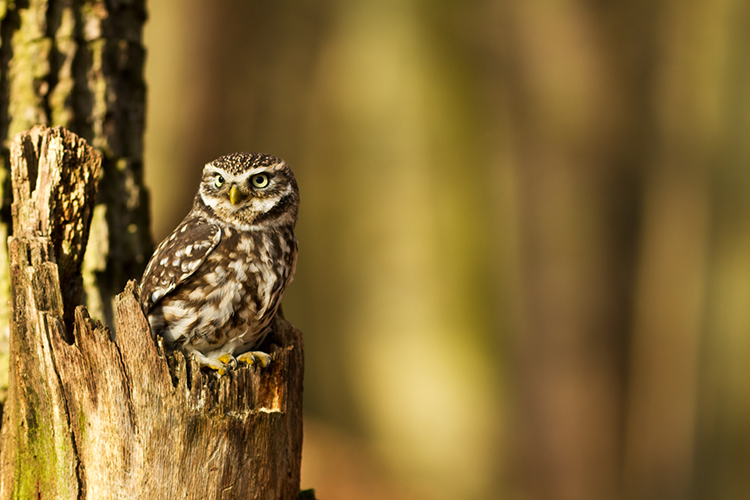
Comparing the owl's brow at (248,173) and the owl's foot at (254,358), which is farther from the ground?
the owl's brow at (248,173)

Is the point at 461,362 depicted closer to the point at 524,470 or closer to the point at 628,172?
the point at 524,470

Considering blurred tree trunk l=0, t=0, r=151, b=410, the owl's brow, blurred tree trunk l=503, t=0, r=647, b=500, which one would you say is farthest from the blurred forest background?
the owl's brow

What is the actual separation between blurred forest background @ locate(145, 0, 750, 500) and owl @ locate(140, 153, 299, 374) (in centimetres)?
450

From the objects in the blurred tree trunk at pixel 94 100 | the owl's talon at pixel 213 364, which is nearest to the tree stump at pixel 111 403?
the owl's talon at pixel 213 364

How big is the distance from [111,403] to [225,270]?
0.63 m

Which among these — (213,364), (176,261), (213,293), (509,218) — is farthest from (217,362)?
(509,218)

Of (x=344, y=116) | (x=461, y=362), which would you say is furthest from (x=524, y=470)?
(x=344, y=116)

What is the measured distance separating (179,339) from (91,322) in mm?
447

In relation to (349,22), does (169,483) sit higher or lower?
lower

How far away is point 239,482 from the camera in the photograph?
2123 mm

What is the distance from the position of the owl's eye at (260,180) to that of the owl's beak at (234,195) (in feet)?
0.28

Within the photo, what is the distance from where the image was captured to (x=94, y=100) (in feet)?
10.6

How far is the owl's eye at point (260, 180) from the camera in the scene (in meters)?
2.56

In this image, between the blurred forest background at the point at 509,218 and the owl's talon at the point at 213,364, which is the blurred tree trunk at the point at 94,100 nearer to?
the owl's talon at the point at 213,364
